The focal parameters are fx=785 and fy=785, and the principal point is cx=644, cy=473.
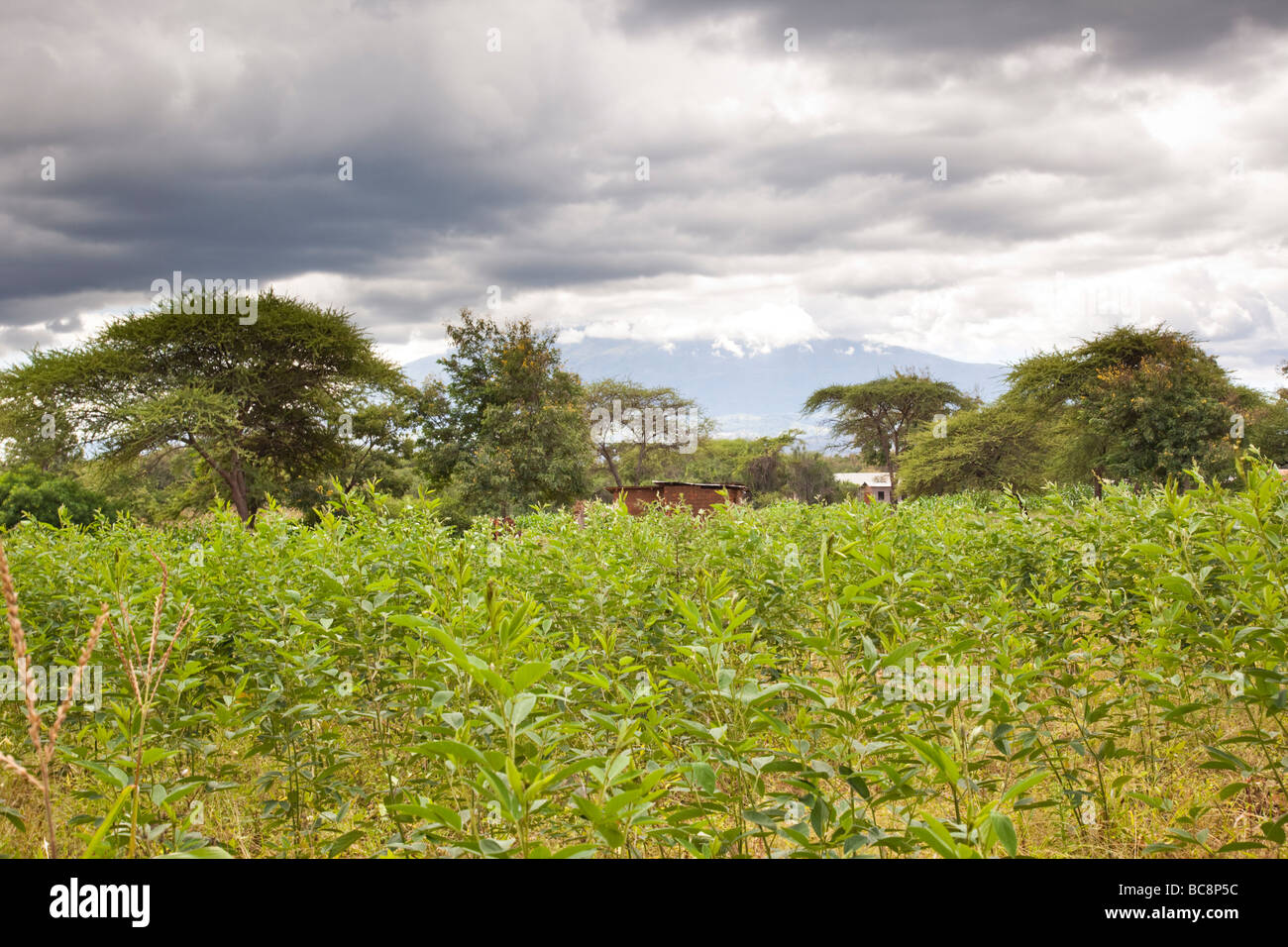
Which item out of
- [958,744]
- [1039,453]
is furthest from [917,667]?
[1039,453]

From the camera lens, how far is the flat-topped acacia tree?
2852 cm

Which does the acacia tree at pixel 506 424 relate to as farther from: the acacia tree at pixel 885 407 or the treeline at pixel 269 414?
the acacia tree at pixel 885 407

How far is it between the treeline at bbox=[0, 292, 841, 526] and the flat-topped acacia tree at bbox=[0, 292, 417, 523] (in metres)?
0.06

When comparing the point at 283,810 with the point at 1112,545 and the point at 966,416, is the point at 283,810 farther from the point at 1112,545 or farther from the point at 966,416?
the point at 966,416

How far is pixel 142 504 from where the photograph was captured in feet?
124

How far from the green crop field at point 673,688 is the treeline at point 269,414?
→ 80.8 feet

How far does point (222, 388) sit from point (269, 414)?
6.37ft

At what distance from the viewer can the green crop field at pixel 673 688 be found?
173 centimetres

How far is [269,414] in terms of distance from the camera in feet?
104

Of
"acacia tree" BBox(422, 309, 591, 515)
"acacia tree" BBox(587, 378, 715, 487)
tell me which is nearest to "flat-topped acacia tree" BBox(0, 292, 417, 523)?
"acacia tree" BBox(422, 309, 591, 515)

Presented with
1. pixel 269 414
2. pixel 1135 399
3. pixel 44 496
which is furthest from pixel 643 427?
pixel 44 496

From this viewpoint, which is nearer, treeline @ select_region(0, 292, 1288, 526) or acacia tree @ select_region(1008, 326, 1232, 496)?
treeline @ select_region(0, 292, 1288, 526)

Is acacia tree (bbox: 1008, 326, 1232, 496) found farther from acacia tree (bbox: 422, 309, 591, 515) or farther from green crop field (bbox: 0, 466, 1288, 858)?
green crop field (bbox: 0, 466, 1288, 858)

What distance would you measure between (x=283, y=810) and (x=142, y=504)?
41.9 meters
